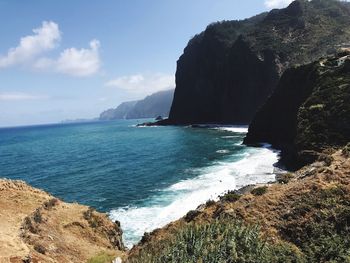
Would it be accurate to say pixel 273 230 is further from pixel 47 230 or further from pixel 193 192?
pixel 193 192

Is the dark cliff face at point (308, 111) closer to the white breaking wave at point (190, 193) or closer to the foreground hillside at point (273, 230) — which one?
the white breaking wave at point (190, 193)

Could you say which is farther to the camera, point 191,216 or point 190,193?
point 190,193

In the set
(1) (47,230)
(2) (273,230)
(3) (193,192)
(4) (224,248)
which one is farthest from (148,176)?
(4) (224,248)

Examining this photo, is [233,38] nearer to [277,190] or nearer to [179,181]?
[179,181]

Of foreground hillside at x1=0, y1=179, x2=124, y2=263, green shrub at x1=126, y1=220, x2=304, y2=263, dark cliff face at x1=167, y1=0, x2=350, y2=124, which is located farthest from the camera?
dark cliff face at x1=167, y1=0, x2=350, y2=124

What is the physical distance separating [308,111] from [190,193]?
91.9ft

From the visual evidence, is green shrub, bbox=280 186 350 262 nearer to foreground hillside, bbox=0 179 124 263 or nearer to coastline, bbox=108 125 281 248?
foreground hillside, bbox=0 179 124 263

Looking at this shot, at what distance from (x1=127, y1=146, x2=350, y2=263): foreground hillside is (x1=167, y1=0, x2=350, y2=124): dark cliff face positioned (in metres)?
105

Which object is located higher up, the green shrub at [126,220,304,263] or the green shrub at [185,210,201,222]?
the green shrub at [126,220,304,263]

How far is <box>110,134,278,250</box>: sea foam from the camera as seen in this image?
126ft

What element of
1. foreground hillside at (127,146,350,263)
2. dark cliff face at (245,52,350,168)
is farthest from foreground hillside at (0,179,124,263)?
dark cliff face at (245,52,350,168)

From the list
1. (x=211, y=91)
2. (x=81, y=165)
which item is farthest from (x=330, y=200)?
(x=211, y=91)

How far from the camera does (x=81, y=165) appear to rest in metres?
79.0

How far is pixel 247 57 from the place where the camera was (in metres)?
148
